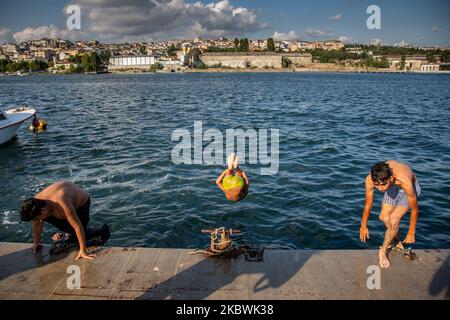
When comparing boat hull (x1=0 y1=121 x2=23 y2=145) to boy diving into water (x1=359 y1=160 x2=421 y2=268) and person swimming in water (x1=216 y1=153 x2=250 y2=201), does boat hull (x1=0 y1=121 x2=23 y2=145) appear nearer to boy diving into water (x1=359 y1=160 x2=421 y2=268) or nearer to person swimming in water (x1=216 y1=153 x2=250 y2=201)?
person swimming in water (x1=216 y1=153 x2=250 y2=201)

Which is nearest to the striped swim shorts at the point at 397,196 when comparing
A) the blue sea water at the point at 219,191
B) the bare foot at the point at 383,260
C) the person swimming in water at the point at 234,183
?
the bare foot at the point at 383,260

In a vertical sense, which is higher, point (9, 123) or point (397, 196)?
point (9, 123)

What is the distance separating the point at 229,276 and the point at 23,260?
13.7ft

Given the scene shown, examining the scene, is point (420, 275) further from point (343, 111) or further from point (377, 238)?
point (343, 111)

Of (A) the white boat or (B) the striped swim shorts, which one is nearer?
(B) the striped swim shorts

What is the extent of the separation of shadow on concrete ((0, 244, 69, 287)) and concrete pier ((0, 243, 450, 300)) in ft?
0.06

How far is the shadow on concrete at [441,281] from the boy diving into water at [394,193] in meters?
0.69

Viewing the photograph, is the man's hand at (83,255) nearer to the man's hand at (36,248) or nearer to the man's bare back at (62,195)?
the man's bare back at (62,195)

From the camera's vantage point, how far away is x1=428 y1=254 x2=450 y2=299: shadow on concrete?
592 centimetres

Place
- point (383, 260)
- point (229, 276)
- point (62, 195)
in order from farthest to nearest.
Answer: point (62, 195) < point (383, 260) < point (229, 276)

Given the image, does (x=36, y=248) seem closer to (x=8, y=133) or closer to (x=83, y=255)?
(x=83, y=255)

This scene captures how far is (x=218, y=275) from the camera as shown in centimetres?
645

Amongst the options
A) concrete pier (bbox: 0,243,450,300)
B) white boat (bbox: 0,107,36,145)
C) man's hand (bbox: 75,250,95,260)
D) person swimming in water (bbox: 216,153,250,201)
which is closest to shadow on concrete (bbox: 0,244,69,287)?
concrete pier (bbox: 0,243,450,300)

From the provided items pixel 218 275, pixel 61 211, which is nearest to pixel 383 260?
pixel 218 275
